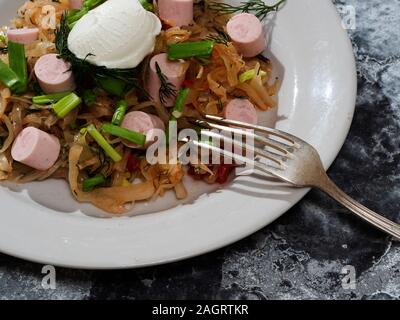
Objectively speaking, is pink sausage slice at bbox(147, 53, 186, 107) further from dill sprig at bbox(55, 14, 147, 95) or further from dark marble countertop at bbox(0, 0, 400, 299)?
dark marble countertop at bbox(0, 0, 400, 299)

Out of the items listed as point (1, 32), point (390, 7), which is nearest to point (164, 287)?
point (1, 32)

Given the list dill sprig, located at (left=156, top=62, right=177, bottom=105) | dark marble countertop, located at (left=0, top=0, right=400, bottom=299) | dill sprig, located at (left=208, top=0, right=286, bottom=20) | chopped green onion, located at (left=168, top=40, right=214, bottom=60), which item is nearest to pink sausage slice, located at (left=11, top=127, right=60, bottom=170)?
dark marble countertop, located at (left=0, top=0, right=400, bottom=299)

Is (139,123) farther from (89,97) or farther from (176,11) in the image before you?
(176,11)

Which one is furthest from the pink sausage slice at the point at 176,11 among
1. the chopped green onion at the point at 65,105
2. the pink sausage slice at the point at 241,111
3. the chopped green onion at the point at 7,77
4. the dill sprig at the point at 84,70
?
the chopped green onion at the point at 7,77

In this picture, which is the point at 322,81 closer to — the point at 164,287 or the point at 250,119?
the point at 250,119

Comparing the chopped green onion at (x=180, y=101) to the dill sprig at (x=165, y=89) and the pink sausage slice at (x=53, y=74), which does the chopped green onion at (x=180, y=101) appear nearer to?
the dill sprig at (x=165, y=89)
